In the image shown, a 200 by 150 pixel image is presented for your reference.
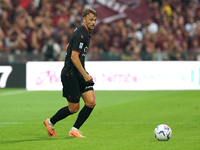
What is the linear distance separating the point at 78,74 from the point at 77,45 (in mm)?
569

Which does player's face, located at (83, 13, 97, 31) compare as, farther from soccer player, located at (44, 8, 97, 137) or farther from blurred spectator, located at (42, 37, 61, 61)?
blurred spectator, located at (42, 37, 61, 61)

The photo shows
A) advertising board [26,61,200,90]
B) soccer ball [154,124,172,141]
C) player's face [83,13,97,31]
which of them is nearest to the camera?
soccer ball [154,124,172,141]

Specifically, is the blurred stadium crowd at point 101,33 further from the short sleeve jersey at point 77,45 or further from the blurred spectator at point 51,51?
the short sleeve jersey at point 77,45

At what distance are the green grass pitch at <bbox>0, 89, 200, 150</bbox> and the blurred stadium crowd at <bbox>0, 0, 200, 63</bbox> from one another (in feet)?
7.64

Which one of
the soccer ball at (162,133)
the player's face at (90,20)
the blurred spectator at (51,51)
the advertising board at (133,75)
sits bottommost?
the advertising board at (133,75)

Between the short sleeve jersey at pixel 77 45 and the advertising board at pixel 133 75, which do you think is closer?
the short sleeve jersey at pixel 77 45

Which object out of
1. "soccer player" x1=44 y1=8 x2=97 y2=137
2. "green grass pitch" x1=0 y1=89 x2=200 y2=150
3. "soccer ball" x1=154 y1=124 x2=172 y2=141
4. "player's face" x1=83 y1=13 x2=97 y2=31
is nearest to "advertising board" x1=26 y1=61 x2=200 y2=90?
"green grass pitch" x1=0 y1=89 x2=200 y2=150

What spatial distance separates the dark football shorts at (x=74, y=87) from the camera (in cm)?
711

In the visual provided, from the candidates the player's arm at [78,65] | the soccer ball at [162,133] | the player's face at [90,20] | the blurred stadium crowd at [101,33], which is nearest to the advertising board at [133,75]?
the blurred stadium crowd at [101,33]

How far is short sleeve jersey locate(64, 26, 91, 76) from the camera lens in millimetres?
6887

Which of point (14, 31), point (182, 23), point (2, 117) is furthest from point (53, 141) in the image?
point (182, 23)

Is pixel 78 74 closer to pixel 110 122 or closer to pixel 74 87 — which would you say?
pixel 74 87

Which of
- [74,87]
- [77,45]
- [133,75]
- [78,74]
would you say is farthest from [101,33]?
[77,45]

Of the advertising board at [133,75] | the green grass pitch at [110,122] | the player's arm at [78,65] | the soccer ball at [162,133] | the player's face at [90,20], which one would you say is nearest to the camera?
the green grass pitch at [110,122]
